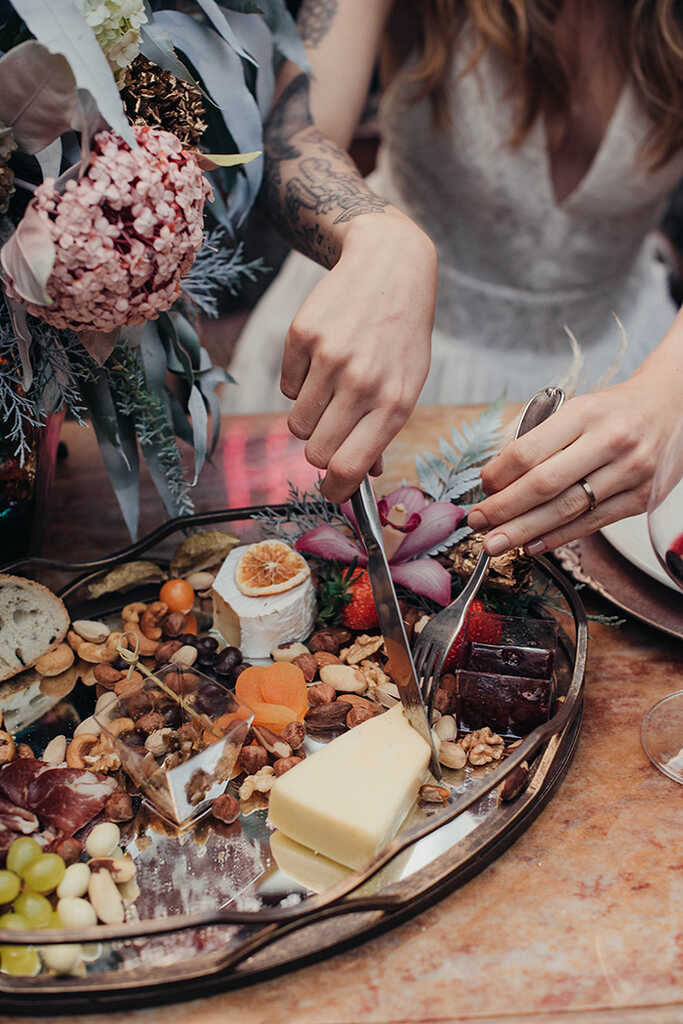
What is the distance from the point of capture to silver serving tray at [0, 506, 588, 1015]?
41 centimetres

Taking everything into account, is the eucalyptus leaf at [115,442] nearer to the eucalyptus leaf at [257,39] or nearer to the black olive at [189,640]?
the black olive at [189,640]

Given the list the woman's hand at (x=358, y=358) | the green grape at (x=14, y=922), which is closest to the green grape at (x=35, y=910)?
the green grape at (x=14, y=922)

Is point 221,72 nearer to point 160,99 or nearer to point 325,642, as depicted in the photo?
point 160,99

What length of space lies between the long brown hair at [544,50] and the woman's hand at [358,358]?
0.65 m

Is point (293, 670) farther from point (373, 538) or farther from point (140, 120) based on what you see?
point (140, 120)

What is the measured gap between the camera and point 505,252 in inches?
53.6

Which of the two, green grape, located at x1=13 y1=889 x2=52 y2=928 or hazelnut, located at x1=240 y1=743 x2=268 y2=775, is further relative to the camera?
hazelnut, located at x1=240 y1=743 x2=268 y2=775

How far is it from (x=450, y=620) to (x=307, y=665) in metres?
0.12

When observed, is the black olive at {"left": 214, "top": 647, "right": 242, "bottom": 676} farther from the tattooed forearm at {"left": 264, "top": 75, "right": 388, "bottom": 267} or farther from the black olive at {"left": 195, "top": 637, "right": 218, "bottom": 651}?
the tattooed forearm at {"left": 264, "top": 75, "right": 388, "bottom": 267}

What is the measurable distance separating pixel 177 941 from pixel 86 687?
23 centimetres

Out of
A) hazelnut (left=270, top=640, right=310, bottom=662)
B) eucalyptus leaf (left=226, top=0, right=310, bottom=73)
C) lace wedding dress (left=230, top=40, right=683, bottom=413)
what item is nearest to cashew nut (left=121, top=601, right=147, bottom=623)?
hazelnut (left=270, top=640, right=310, bottom=662)

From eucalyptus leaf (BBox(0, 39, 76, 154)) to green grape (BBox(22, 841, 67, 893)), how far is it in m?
0.40

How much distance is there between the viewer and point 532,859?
0.49 meters

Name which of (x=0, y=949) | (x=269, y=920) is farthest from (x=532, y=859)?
(x=0, y=949)
